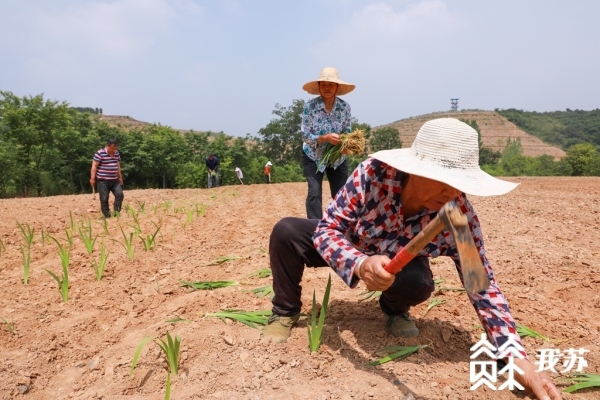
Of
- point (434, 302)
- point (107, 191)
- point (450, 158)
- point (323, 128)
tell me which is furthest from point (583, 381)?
point (107, 191)

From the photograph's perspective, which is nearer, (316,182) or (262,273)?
(262,273)

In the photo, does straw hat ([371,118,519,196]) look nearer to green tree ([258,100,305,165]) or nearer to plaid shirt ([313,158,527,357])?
plaid shirt ([313,158,527,357])

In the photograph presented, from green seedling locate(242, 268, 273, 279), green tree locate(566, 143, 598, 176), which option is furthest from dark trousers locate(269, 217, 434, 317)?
green tree locate(566, 143, 598, 176)

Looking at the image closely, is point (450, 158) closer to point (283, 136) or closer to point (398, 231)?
point (398, 231)

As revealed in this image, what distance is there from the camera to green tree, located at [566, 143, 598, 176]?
34.4 m

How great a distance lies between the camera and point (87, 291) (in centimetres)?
300

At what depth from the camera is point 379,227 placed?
1850 millimetres

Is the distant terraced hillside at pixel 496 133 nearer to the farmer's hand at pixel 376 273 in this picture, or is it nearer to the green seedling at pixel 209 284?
the green seedling at pixel 209 284

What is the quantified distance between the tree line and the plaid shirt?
14.0m

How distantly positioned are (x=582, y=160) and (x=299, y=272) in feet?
137

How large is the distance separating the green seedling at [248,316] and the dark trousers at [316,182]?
1.54m

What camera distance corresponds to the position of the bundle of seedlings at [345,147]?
3674mm

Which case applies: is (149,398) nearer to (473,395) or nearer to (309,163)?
(473,395)

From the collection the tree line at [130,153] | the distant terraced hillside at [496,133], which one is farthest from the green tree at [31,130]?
the distant terraced hillside at [496,133]
